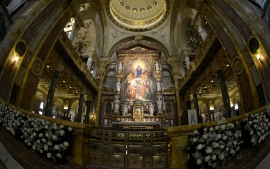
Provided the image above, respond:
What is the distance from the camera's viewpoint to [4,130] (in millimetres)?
5223

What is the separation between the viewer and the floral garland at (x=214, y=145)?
12.3ft

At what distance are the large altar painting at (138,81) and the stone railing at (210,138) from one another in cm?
1593

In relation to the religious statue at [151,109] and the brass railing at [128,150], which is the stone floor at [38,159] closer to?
the brass railing at [128,150]

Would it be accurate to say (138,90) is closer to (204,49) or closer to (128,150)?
(204,49)

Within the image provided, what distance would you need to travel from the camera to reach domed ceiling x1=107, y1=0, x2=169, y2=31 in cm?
2273

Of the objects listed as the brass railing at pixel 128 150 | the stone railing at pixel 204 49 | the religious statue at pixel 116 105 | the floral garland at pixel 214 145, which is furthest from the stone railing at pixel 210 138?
the religious statue at pixel 116 105

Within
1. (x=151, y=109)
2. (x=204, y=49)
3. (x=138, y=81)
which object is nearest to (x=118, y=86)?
(x=138, y=81)

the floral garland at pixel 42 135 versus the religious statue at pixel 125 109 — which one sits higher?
the religious statue at pixel 125 109

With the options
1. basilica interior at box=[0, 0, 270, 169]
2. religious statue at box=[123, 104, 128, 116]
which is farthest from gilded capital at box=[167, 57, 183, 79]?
religious statue at box=[123, 104, 128, 116]

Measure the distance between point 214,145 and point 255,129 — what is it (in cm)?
142

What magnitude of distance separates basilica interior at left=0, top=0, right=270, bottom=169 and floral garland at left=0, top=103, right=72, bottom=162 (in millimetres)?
29

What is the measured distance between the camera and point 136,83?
2117cm

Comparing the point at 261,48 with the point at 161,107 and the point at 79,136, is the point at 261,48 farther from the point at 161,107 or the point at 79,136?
the point at 161,107

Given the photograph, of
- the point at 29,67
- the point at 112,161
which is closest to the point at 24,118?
the point at 112,161
